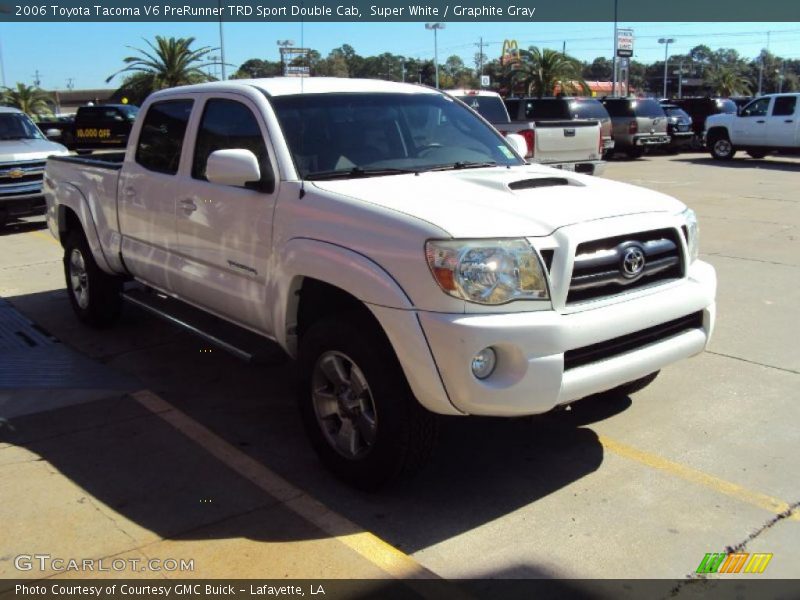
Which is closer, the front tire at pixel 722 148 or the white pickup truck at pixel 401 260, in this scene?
the white pickup truck at pixel 401 260

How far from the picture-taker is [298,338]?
13.9 feet

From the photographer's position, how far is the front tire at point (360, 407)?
11.7ft

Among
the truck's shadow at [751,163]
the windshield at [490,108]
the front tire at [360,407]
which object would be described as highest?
the windshield at [490,108]

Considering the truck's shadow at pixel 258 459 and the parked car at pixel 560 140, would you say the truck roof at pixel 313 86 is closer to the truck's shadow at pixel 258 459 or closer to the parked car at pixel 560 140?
the truck's shadow at pixel 258 459

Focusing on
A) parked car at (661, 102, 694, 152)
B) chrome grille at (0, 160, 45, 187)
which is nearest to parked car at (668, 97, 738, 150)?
parked car at (661, 102, 694, 152)

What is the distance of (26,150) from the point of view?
12.5 meters

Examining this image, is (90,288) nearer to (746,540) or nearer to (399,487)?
(399,487)

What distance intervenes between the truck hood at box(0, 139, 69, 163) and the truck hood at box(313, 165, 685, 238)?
31.1 ft

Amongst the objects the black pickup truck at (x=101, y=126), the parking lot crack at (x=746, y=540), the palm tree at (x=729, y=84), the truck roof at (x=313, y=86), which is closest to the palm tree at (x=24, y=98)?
the black pickup truck at (x=101, y=126)

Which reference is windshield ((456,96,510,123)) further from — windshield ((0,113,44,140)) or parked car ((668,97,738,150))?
parked car ((668,97,738,150))

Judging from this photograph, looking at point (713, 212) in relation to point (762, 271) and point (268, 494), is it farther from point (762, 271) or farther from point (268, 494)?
point (268, 494)

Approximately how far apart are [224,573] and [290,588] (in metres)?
0.30

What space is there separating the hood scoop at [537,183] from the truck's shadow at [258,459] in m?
1.19

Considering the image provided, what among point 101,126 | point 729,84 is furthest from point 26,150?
point 729,84
